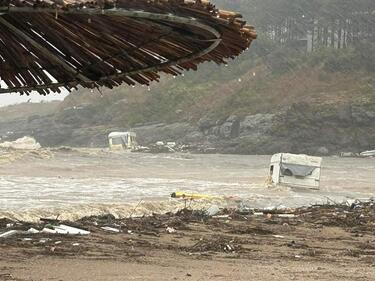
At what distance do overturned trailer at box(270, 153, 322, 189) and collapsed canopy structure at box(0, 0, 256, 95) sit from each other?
59.9 feet

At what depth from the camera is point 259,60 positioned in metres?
80.5

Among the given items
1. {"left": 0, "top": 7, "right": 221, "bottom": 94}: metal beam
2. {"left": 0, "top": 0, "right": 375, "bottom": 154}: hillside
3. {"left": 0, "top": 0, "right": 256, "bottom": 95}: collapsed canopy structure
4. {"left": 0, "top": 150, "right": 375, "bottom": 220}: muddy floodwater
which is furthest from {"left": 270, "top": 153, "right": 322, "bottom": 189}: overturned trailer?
{"left": 0, "top": 0, "right": 375, "bottom": 154}: hillside

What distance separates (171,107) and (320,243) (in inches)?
2628

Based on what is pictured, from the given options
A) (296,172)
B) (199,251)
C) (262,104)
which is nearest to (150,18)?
(199,251)

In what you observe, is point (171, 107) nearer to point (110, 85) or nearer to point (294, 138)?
point (294, 138)

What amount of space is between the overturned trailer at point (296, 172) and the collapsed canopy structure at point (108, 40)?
18253mm

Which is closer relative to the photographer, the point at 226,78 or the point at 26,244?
the point at 26,244

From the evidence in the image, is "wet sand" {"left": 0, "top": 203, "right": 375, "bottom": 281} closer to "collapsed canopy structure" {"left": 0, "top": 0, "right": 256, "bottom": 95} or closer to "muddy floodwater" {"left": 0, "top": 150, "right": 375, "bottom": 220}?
"collapsed canopy structure" {"left": 0, "top": 0, "right": 256, "bottom": 95}

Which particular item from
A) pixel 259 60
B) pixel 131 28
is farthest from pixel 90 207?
pixel 259 60

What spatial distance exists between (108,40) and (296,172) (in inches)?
765

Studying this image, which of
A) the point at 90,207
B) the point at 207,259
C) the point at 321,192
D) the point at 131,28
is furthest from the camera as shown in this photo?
the point at 321,192

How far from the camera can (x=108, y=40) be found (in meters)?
5.16

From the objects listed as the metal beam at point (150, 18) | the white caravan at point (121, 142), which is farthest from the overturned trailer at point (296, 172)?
the white caravan at point (121, 142)

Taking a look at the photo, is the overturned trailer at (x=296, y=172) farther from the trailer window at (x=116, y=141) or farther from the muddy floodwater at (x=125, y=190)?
the trailer window at (x=116, y=141)
